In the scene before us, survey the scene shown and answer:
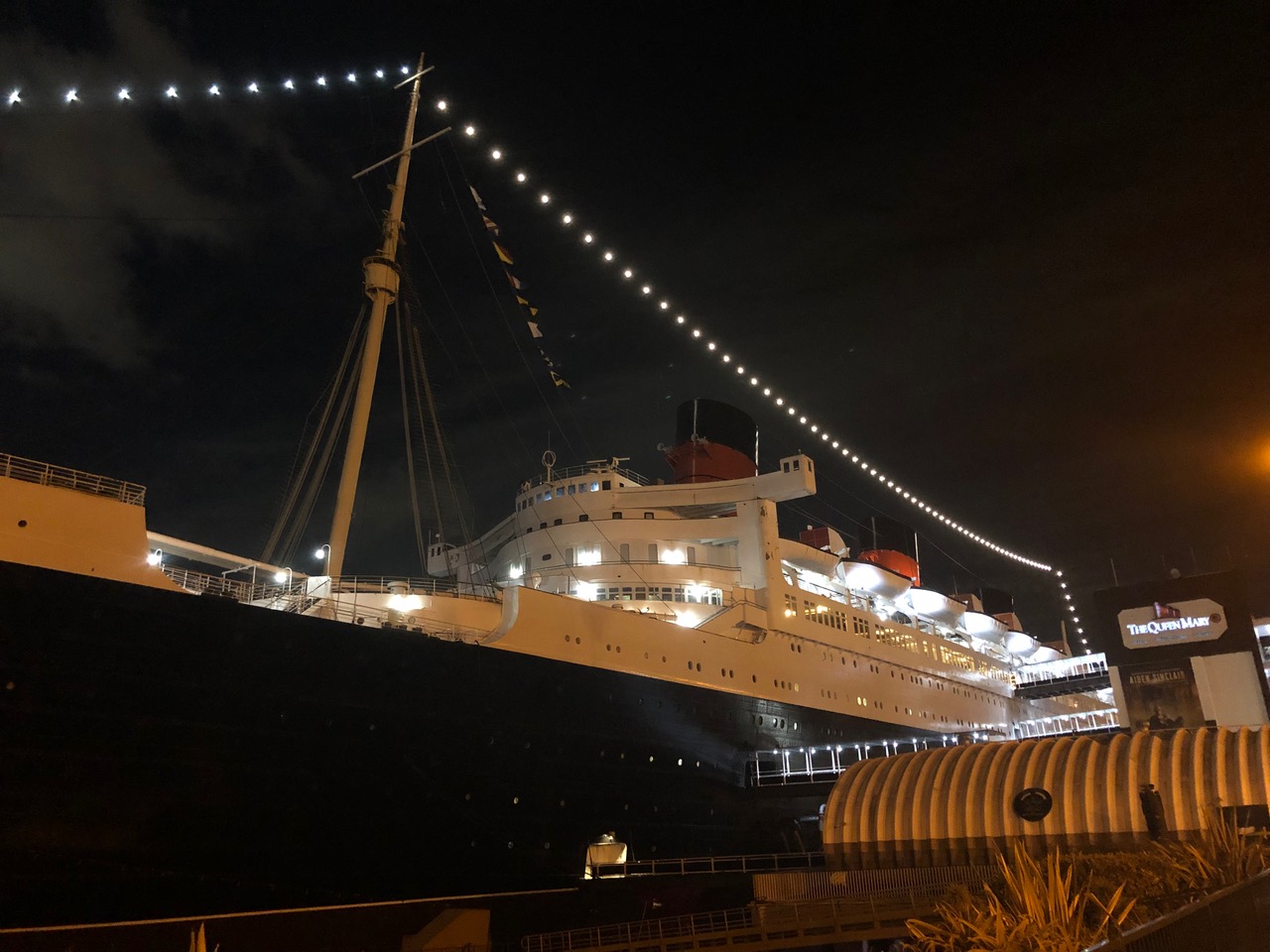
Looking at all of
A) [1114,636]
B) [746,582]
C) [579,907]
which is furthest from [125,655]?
[1114,636]

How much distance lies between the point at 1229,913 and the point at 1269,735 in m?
17.2

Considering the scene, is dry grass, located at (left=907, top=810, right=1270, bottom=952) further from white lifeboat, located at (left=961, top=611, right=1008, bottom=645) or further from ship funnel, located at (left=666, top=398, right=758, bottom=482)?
white lifeboat, located at (left=961, top=611, right=1008, bottom=645)

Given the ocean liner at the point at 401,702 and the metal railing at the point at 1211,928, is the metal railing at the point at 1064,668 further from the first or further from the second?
the metal railing at the point at 1211,928

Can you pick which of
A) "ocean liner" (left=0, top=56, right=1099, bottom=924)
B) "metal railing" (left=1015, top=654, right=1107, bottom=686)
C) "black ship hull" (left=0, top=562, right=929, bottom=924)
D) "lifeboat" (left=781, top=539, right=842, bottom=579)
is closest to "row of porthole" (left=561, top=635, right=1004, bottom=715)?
"ocean liner" (left=0, top=56, right=1099, bottom=924)

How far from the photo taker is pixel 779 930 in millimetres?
14484

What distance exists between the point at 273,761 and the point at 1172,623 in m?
35.3

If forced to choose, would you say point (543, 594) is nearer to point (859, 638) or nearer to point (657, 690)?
point (657, 690)

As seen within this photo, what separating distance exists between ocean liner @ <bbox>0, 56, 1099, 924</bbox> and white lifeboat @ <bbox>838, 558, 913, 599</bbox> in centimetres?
314

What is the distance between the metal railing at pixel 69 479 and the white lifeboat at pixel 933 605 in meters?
26.6

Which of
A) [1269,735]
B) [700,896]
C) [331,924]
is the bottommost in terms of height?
[700,896]

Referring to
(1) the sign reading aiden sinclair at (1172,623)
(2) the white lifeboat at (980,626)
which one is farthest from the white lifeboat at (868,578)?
(1) the sign reading aiden sinclair at (1172,623)

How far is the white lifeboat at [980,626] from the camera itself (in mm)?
37656

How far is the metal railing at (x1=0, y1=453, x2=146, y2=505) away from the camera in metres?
10.6

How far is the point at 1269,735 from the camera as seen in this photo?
1844cm
